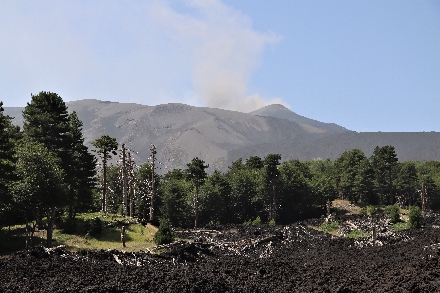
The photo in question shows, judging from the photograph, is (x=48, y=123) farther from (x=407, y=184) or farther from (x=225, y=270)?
(x=407, y=184)

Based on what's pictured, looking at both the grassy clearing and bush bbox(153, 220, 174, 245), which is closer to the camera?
bush bbox(153, 220, 174, 245)

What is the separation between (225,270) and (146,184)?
139 feet

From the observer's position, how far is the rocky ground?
22.0m

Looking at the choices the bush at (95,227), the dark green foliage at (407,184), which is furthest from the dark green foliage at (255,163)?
the bush at (95,227)

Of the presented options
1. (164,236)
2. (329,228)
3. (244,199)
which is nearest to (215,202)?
(244,199)

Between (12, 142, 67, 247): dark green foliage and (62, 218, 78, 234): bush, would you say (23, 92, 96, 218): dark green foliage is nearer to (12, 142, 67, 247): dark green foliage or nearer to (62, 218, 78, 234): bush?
(62, 218, 78, 234): bush

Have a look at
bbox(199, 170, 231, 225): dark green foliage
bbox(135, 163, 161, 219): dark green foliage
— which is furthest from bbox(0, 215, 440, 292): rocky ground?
bbox(199, 170, 231, 225): dark green foliage

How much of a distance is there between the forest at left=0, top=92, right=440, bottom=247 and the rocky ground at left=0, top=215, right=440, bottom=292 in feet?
24.1

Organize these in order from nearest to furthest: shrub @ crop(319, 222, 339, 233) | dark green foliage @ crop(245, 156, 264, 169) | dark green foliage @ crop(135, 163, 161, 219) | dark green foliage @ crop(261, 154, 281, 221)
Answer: shrub @ crop(319, 222, 339, 233) → dark green foliage @ crop(135, 163, 161, 219) → dark green foliage @ crop(261, 154, 281, 221) → dark green foliage @ crop(245, 156, 264, 169)

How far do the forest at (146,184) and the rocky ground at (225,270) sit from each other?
24.1ft

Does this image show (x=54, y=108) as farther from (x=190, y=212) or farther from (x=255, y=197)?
(x=255, y=197)

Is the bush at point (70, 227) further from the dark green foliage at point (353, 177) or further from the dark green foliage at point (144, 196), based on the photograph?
the dark green foliage at point (353, 177)

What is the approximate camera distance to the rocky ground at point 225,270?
21969mm

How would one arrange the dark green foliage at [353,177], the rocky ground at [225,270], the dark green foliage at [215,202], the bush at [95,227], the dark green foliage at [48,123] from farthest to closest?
the dark green foliage at [353,177] → the dark green foliage at [215,202] → the dark green foliage at [48,123] → the bush at [95,227] → the rocky ground at [225,270]
